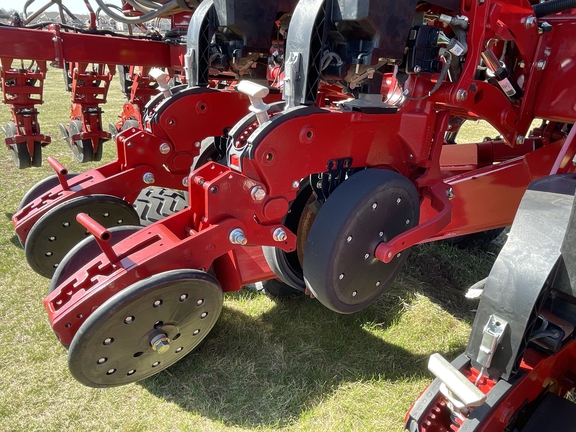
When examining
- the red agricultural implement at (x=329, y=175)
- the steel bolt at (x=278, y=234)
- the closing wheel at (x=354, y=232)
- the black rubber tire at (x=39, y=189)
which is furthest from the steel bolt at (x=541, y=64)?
the black rubber tire at (x=39, y=189)

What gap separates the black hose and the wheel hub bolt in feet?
7.30

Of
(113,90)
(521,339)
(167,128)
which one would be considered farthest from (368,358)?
(113,90)

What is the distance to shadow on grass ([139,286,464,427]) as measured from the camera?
2.35 meters

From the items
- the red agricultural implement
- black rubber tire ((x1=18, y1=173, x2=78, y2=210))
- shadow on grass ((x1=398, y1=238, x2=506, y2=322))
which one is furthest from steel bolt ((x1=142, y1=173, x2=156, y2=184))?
shadow on grass ((x1=398, y1=238, x2=506, y2=322))

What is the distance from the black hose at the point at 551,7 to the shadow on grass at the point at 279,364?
1797 millimetres

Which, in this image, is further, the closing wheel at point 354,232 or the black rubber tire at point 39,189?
the black rubber tire at point 39,189

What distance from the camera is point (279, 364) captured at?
2621 mm

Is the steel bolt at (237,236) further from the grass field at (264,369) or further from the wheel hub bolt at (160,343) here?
the grass field at (264,369)

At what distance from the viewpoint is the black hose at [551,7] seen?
227cm

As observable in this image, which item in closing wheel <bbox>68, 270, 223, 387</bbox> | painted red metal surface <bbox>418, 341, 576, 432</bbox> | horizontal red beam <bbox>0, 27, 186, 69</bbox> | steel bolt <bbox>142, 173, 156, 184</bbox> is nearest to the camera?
painted red metal surface <bbox>418, 341, 576, 432</bbox>

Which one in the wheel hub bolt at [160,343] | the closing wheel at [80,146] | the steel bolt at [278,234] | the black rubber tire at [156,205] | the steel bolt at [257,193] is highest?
the steel bolt at [257,193]

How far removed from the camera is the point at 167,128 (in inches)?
113

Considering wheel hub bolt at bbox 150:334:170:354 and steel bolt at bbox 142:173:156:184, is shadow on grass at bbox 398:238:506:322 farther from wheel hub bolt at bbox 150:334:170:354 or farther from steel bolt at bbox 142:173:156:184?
wheel hub bolt at bbox 150:334:170:354

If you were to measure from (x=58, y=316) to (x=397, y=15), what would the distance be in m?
1.65
